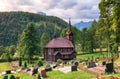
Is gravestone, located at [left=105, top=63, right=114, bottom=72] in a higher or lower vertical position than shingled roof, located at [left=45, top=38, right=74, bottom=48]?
lower

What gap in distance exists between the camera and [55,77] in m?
33.8

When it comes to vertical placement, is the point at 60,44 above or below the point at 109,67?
above

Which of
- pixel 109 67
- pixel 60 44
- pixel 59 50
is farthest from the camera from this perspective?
pixel 60 44

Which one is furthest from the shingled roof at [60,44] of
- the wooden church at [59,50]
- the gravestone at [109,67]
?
the gravestone at [109,67]

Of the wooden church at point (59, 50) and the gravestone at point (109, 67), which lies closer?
the gravestone at point (109, 67)

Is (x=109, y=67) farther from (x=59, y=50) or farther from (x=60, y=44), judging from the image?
(x=60, y=44)

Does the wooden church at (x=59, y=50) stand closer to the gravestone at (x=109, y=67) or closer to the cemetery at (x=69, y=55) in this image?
the cemetery at (x=69, y=55)

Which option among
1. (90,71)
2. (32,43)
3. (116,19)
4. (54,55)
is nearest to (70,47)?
(54,55)

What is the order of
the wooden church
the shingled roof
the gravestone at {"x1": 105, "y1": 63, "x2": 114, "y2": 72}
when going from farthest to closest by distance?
the shingled roof < the wooden church < the gravestone at {"x1": 105, "y1": 63, "x2": 114, "y2": 72}

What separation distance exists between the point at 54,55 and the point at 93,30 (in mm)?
30916

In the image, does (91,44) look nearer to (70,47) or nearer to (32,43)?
(70,47)

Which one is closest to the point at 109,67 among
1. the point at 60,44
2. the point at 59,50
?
the point at 59,50

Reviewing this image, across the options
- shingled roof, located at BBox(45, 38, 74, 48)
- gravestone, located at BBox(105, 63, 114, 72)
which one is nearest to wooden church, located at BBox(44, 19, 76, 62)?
shingled roof, located at BBox(45, 38, 74, 48)

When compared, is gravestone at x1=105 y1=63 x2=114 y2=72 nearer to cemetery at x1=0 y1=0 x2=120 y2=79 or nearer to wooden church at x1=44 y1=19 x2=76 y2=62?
cemetery at x1=0 y1=0 x2=120 y2=79
